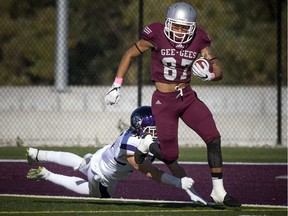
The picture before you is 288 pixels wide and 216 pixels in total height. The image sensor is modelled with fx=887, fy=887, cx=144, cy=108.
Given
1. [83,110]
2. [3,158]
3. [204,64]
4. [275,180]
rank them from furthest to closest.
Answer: [83,110], [3,158], [275,180], [204,64]

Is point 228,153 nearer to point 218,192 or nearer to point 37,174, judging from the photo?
point 37,174

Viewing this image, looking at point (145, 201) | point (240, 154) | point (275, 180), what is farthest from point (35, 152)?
point (240, 154)

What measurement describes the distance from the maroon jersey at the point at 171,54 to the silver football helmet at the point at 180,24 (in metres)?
0.07

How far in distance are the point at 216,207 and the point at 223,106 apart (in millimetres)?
9066

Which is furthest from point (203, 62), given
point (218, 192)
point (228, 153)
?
point (228, 153)

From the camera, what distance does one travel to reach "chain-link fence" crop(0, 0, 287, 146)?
1661cm

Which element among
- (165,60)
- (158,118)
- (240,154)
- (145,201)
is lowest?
(240,154)

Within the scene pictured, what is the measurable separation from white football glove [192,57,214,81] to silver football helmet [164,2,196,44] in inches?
14.9

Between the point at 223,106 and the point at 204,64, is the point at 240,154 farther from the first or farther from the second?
the point at 204,64

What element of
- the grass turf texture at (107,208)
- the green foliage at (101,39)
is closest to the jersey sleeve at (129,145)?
the grass turf texture at (107,208)

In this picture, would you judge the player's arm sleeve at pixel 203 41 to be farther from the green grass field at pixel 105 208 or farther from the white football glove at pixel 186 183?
the green grass field at pixel 105 208

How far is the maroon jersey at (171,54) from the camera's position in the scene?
9633 millimetres

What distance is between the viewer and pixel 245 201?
1041cm

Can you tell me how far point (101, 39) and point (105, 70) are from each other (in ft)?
5.24
